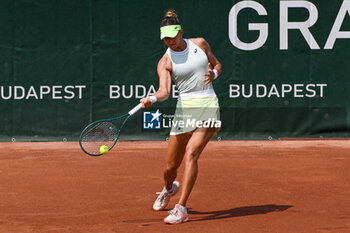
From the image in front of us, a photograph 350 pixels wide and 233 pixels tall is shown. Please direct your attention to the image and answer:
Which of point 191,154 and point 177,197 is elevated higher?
point 191,154

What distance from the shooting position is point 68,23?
35.3 feet

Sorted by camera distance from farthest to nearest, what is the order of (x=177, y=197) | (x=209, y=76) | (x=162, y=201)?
(x=177, y=197) → (x=162, y=201) → (x=209, y=76)

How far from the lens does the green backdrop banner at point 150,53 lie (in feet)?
35.3

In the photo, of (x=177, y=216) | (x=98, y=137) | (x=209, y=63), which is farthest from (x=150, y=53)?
(x=177, y=216)

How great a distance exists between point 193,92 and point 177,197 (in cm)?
137

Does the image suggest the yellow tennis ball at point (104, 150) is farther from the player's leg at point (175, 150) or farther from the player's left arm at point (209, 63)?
the player's left arm at point (209, 63)

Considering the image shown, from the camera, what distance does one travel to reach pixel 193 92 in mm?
5020

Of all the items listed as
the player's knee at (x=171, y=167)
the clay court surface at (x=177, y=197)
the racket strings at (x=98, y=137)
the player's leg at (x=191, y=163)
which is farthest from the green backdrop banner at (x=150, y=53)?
the player's leg at (x=191, y=163)

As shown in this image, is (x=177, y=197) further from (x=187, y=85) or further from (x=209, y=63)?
(x=209, y=63)

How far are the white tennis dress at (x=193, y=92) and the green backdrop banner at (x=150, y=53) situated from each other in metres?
5.68

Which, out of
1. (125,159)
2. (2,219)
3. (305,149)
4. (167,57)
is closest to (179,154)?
(167,57)

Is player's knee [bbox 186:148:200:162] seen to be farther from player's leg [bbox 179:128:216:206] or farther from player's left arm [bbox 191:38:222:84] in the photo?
player's left arm [bbox 191:38:222:84]

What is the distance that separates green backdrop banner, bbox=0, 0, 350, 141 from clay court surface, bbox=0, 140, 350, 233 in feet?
3.46

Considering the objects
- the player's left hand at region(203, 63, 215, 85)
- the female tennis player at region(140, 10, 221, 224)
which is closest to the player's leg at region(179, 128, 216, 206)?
the female tennis player at region(140, 10, 221, 224)
